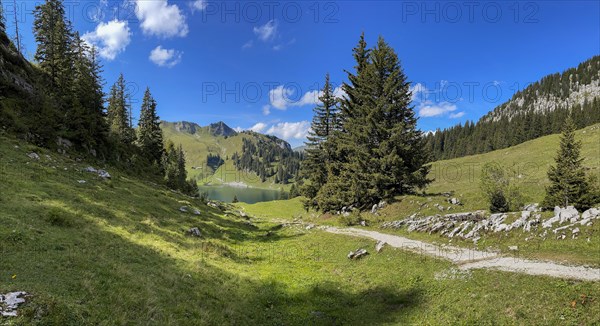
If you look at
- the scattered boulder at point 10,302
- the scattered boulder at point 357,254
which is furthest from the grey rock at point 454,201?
the scattered boulder at point 10,302

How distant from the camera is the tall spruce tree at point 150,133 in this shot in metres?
70.3

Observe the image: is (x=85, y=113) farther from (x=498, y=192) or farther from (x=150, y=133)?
(x=498, y=192)

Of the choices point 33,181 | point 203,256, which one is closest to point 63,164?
point 33,181

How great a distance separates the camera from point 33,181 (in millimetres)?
22062

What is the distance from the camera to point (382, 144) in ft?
124

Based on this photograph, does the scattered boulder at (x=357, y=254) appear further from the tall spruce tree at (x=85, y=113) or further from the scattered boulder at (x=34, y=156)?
the tall spruce tree at (x=85, y=113)

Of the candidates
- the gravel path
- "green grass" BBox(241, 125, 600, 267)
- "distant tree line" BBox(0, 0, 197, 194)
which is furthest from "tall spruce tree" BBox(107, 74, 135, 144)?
the gravel path

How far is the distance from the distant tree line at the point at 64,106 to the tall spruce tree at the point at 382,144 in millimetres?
38071

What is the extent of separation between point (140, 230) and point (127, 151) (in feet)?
160

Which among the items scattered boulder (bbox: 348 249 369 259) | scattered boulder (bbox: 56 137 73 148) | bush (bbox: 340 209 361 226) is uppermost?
scattered boulder (bbox: 56 137 73 148)

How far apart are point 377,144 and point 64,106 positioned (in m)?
46.3

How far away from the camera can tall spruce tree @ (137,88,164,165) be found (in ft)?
231

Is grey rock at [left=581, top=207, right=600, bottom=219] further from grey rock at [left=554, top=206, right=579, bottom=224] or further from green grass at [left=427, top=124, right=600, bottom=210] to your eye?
green grass at [left=427, top=124, right=600, bottom=210]

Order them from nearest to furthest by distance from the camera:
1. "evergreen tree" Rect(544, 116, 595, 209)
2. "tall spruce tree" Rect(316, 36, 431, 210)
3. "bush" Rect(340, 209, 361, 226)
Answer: "evergreen tree" Rect(544, 116, 595, 209), "bush" Rect(340, 209, 361, 226), "tall spruce tree" Rect(316, 36, 431, 210)
